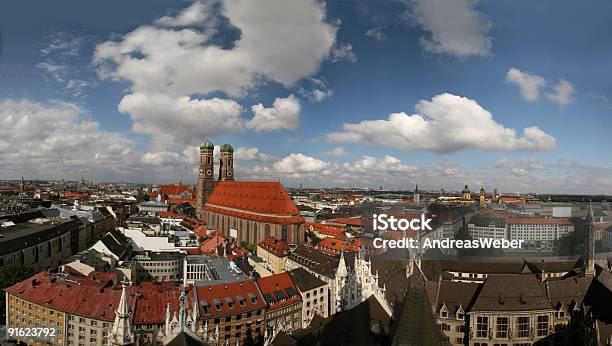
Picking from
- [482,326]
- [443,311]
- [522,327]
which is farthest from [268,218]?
[522,327]

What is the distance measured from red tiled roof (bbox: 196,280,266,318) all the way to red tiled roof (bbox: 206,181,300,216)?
32.0 metres

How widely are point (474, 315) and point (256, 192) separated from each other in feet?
164

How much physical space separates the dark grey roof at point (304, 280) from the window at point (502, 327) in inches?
549

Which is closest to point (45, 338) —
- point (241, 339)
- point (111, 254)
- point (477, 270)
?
point (241, 339)

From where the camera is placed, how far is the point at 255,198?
6694cm

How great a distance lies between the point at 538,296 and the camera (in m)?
22.6

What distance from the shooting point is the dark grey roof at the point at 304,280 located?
31016 millimetres

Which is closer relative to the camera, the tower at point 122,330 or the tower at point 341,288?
the tower at point 122,330

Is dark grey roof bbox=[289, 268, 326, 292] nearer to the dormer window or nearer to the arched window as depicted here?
the dormer window

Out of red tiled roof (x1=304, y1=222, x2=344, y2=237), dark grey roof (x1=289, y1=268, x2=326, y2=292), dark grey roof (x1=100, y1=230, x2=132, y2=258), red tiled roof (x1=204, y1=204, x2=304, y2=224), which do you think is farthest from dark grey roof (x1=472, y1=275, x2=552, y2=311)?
red tiled roof (x1=304, y1=222, x2=344, y2=237)

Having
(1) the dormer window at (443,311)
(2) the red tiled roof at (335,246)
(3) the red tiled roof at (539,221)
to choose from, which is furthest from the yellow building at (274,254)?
(3) the red tiled roof at (539,221)

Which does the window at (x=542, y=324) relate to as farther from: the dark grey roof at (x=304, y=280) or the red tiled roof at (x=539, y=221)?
the red tiled roof at (x=539, y=221)

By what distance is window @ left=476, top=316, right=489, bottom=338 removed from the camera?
22.1 m

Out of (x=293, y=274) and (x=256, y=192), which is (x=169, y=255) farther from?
(x=256, y=192)
